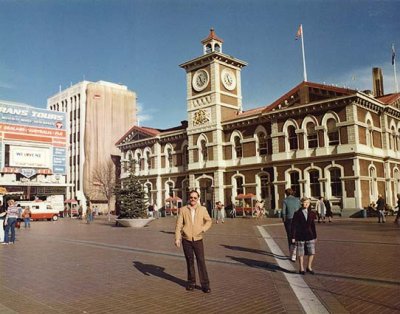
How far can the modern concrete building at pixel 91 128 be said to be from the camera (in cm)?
7612

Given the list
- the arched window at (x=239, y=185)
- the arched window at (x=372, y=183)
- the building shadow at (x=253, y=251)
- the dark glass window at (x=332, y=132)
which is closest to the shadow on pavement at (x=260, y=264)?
the building shadow at (x=253, y=251)

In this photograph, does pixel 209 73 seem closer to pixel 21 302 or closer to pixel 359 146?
pixel 359 146

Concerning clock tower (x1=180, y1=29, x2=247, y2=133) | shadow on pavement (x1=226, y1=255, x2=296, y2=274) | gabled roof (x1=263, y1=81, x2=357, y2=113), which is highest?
clock tower (x1=180, y1=29, x2=247, y2=133)

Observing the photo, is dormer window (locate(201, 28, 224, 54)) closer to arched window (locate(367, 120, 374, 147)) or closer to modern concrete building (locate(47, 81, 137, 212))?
arched window (locate(367, 120, 374, 147))

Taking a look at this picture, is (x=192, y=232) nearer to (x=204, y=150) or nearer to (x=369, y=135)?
(x=369, y=135)

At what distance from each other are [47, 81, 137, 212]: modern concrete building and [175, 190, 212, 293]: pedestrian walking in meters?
68.0

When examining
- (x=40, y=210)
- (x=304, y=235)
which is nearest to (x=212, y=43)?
(x=40, y=210)

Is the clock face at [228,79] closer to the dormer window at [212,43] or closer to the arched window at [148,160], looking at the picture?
the dormer window at [212,43]

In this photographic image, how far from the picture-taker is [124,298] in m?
6.88

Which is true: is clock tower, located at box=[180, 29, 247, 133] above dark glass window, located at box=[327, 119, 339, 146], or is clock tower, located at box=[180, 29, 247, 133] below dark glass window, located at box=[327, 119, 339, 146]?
above

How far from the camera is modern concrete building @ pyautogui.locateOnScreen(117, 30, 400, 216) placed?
1313 inches

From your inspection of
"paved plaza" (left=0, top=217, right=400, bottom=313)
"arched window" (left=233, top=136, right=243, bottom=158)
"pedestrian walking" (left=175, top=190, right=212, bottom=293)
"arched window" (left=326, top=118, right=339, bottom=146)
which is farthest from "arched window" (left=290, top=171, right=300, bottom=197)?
"pedestrian walking" (left=175, top=190, right=212, bottom=293)

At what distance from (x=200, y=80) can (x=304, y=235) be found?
3671 cm

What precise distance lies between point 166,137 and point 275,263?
3944 centimetres
